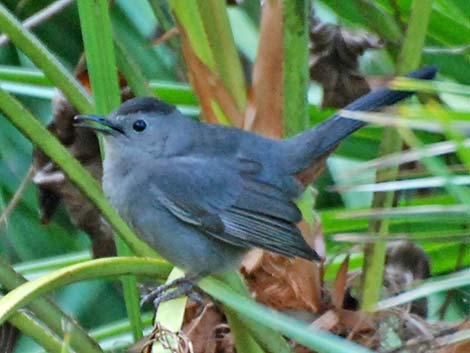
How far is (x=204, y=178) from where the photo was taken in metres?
2.54

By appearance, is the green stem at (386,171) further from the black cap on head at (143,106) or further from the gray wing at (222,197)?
the black cap on head at (143,106)

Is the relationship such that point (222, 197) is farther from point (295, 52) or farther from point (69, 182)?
point (295, 52)

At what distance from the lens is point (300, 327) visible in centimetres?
104

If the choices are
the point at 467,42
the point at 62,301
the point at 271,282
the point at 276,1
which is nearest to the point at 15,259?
the point at 62,301

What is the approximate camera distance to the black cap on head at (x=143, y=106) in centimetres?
226

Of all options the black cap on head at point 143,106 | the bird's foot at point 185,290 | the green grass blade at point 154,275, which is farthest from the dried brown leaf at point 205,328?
the black cap on head at point 143,106

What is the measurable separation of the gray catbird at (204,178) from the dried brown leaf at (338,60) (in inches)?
2.4

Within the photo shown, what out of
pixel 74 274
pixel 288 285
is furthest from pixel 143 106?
pixel 74 274

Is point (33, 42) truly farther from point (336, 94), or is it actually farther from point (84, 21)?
point (336, 94)

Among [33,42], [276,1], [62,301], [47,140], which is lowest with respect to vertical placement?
[62,301]

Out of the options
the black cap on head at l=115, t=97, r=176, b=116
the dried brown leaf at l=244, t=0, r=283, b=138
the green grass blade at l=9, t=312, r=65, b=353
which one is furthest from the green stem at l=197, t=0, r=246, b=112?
the green grass blade at l=9, t=312, r=65, b=353

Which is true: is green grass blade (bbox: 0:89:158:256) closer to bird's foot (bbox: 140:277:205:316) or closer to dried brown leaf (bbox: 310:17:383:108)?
bird's foot (bbox: 140:277:205:316)

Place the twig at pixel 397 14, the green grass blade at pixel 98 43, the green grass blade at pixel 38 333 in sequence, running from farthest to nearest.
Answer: the twig at pixel 397 14
the green grass blade at pixel 98 43
the green grass blade at pixel 38 333

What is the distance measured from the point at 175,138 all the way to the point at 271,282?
67cm
